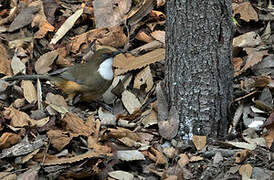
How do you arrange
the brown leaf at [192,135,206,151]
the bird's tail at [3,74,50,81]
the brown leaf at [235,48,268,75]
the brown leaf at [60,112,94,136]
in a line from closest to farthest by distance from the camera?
1. the brown leaf at [192,135,206,151]
2. the brown leaf at [60,112,94,136]
3. the brown leaf at [235,48,268,75]
4. the bird's tail at [3,74,50,81]

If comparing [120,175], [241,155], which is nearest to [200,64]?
[241,155]

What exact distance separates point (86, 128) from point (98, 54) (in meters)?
1.18

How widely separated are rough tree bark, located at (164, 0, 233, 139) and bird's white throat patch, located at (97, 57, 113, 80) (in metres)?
1.07

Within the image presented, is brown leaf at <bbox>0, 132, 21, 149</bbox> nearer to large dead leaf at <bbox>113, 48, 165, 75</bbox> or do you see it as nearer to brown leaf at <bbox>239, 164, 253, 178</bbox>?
large dead leaf at <bbox>113, 48, 165, 75</bbox>

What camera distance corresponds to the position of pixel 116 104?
20.6ft

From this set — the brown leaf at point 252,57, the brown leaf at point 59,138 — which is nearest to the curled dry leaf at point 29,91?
the brown leaf at point 59,138

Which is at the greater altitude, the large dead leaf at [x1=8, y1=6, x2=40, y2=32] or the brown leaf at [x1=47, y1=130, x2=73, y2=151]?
the large dead leaf at [x1=8, y1=6, x2=40, y2=32]

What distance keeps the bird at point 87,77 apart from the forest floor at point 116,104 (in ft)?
0.39

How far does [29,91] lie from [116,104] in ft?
3.15

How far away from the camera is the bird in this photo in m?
6.32

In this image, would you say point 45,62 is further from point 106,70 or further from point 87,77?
point 106,70

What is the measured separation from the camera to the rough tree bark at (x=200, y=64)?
498cm

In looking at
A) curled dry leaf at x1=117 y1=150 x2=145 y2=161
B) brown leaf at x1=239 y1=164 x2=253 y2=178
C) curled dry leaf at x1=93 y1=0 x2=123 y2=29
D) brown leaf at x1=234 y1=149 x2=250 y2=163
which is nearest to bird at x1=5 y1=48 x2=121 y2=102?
curled dry leaf at x1=93 y1=0 x2=123 y2=29

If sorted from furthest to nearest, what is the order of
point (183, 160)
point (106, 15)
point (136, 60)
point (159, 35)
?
point (106, 15) < point (159, 35) < point (136, 60) < point (183, 160)
